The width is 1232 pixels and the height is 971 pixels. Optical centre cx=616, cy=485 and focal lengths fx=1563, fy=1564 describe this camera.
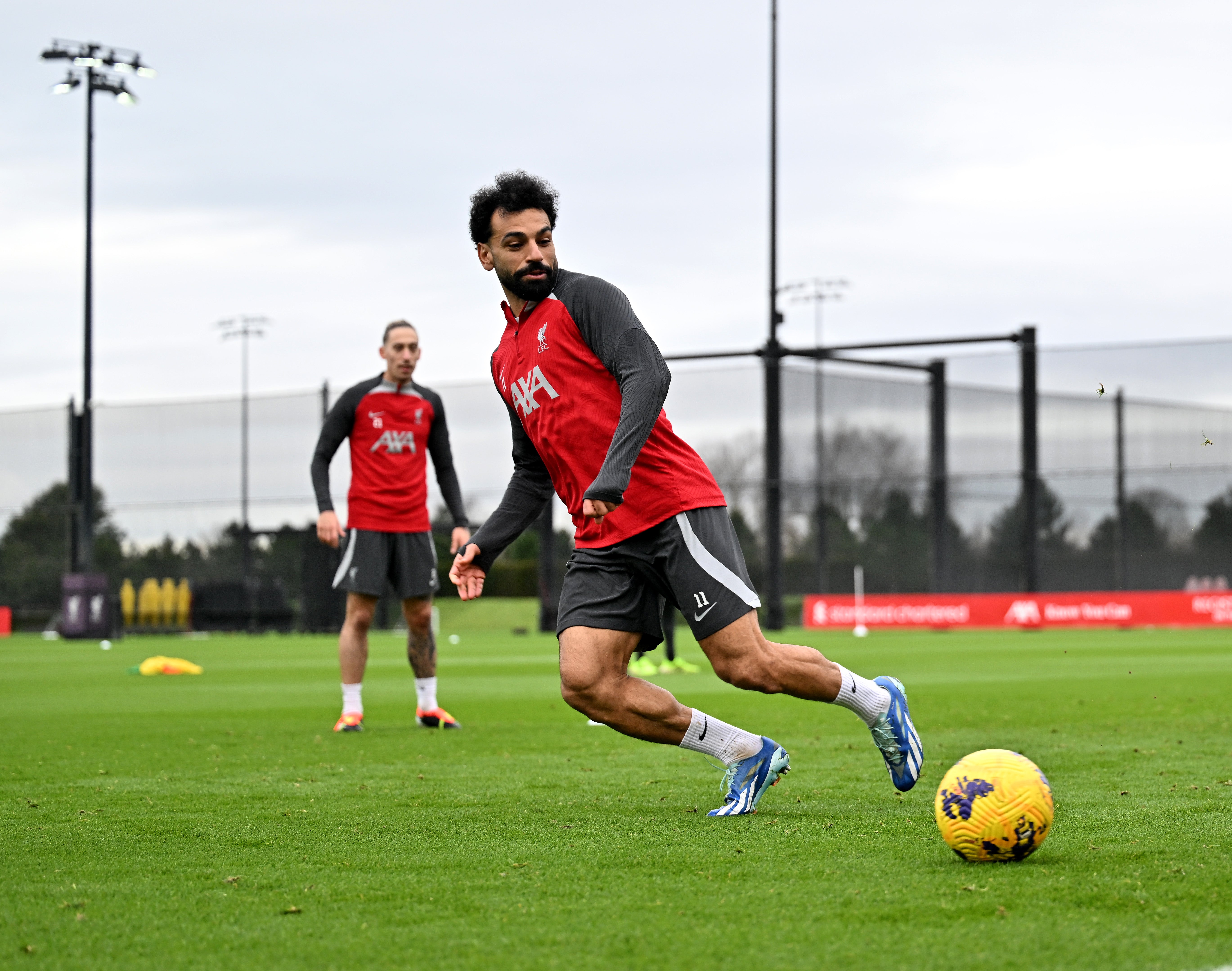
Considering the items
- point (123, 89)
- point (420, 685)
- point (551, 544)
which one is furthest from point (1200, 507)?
point (420, 685)

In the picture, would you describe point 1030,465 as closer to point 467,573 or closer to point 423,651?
point 423,651

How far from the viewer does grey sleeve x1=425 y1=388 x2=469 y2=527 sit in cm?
929

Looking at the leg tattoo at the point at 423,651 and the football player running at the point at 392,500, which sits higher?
the football player running at the point at 392,500

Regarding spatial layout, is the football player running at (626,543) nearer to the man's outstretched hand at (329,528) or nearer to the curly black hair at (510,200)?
the curly black hair at (510,200)

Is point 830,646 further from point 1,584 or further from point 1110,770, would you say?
point 1,584

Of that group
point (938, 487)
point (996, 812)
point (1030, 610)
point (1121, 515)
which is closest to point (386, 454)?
point (996, 812)

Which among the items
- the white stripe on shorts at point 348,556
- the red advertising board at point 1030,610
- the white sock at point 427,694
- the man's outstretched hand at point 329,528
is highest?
the man's outstretched hand at point 329,528

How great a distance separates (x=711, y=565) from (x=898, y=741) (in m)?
0.94

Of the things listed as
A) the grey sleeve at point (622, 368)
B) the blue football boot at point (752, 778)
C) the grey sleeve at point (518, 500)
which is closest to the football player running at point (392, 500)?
the grey sleeve at point (518, 500)

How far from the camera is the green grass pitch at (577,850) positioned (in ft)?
10.9

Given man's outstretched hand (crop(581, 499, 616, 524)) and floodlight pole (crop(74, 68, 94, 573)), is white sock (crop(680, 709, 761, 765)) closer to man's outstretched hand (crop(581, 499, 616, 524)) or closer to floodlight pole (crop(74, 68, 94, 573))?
man's outstretched hand (crop(581, 499, 616, 524))

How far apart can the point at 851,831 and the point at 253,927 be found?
206 cm

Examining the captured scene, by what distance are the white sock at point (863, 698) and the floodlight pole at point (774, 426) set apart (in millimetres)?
25176

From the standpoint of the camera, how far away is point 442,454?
941cm
